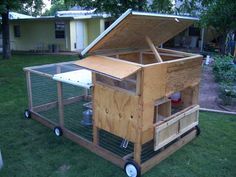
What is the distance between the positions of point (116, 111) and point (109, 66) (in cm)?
62

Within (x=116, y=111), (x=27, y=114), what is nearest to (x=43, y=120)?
(x=27, y=114)

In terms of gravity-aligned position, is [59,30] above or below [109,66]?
above

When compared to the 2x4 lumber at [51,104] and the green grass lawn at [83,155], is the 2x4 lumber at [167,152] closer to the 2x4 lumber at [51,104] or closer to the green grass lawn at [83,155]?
the green grass lawn at [83,155]

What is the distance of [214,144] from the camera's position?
4.46 metres

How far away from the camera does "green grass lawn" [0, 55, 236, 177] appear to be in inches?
145

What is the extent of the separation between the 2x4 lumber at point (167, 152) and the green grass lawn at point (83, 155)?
0.20ft

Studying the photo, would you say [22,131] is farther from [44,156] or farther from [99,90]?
[99,90]

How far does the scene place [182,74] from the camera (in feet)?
12.8

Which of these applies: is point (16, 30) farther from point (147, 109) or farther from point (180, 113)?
point (147, 109)

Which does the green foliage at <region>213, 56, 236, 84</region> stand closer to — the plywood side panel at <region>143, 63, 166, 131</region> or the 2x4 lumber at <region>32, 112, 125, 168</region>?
the plywood side panel at <region>143, 63, 166, 131</region>

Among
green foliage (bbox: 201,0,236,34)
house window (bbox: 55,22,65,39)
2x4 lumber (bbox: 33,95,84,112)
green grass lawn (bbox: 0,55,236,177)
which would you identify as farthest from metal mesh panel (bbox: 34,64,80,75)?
house window (bbox: 55,22,65,39)

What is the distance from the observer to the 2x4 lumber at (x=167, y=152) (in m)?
3.67

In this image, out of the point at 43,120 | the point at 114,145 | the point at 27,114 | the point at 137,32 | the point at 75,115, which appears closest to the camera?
the point at 137,32

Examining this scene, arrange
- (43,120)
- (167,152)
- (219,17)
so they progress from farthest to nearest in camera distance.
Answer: (219,17) < (43,120) < (167,152)
